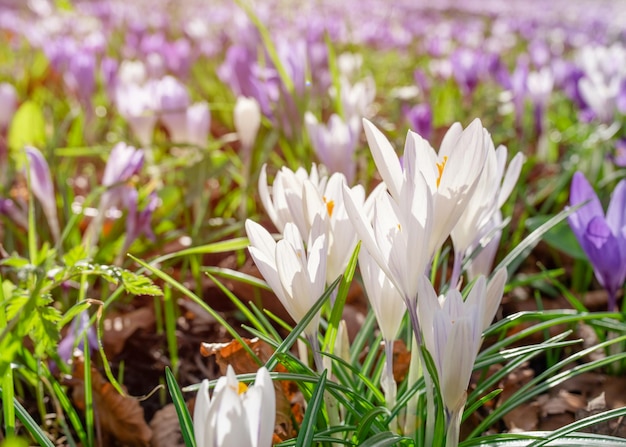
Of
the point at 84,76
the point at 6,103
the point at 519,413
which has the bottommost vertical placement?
the point at 519,413

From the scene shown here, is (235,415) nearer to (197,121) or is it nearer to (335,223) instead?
(335,223)

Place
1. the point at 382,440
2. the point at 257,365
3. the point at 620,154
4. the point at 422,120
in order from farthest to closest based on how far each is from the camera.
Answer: the point at 422,120, the point at 620,154, the point at 257,365, the point at 382,440

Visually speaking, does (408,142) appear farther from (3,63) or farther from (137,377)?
(3,63)

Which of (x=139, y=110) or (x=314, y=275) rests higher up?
(x=139, y=110)

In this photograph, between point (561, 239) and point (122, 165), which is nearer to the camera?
point (122, 165)

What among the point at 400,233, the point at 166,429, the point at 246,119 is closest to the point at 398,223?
the point at 400,233

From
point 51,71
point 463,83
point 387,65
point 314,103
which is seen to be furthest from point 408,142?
point 387,65
